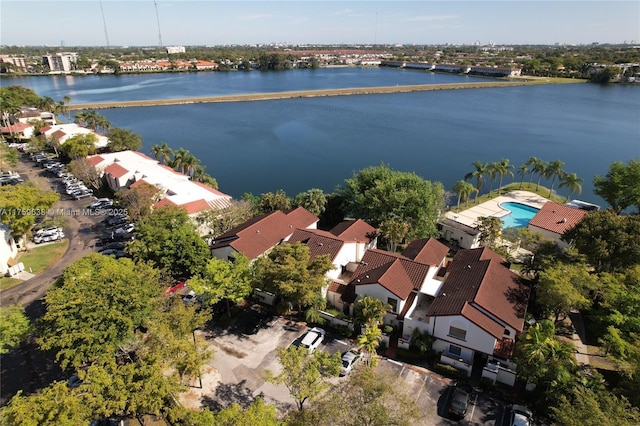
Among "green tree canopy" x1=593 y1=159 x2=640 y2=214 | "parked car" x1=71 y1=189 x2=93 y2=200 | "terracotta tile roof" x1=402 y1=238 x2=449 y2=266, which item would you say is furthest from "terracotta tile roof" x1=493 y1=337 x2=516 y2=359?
"parked car" x1=71 y1=189 x2=93 y2=200

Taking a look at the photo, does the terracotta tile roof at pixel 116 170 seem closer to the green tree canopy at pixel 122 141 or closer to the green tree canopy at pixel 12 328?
the green tree canopy at pixel 122 141

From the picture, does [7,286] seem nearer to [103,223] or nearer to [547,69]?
[103,223]

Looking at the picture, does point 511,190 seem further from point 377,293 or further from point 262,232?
point 262,232

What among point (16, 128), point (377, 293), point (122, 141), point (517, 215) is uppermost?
point (16, 128)

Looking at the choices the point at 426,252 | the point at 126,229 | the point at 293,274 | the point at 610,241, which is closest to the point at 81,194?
the point at 126,229

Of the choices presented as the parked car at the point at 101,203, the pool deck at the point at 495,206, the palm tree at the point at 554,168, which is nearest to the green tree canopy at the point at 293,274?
the pool deck at the point at 495,206

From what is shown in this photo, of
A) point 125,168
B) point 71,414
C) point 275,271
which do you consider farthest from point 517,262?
point 125,168
